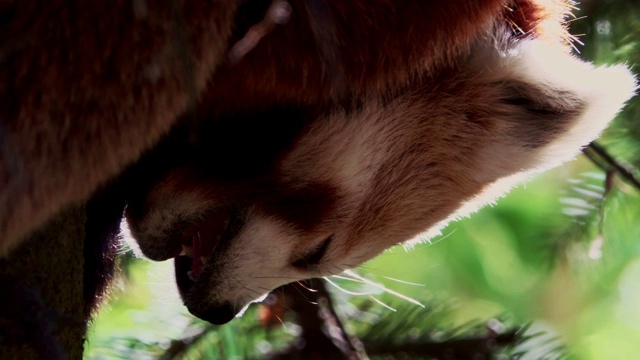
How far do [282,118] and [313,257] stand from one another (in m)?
0.31

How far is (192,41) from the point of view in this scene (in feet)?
2.86

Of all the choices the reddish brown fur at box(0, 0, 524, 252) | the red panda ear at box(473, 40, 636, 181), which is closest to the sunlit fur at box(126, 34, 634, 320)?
the red panda ear at box(473, 40, 636, 181)

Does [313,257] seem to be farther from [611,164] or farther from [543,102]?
[611,164]

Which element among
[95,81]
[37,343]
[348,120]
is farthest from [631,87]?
[37,343]

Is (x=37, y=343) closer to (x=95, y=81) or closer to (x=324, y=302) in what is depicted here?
(x=95, y=81)

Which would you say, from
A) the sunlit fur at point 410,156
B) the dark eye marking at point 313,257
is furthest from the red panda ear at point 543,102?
the dark eye marking at point 313,257

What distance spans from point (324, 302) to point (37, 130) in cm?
97

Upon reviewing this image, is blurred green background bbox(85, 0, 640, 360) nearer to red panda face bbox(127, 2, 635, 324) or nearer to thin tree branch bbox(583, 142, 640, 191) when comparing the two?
thin tree branch bbox(583, 142, 640, 191)

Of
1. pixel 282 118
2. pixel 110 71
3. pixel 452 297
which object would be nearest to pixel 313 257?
pixel 282 118

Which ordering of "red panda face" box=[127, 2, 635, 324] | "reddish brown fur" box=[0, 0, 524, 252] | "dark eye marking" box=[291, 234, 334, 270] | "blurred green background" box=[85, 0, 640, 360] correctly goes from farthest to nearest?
1. "blurred green background" box=[85, 0, 640, 360]
2. "dark eye marking" box=[291, 234, 334, 270]
3. "red panda face" box=[127, 2, 635, 324]
4. "reddish brown fur" box=[0, 0, 524, 252]

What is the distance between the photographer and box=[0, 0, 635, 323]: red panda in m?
0.85

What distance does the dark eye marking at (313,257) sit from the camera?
4.58 feet

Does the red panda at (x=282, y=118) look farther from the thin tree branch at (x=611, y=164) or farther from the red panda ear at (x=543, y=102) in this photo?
the thin tree branch at (x=611, y=164)

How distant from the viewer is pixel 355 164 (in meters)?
1.31
